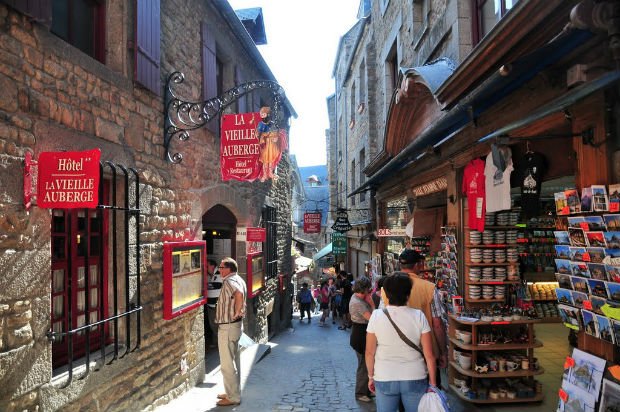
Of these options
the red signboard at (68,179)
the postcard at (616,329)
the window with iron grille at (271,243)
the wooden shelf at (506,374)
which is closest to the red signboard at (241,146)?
the red signboard at (68,179)

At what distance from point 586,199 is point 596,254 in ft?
1.26

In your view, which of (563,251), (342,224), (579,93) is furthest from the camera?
(342,224)

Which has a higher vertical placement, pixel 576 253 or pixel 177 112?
pixel 177 112

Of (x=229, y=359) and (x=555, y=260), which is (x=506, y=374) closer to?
(x=555, y=260)

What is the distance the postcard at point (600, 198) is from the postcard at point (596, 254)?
0.89 feet

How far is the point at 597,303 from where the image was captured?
3.17 meters

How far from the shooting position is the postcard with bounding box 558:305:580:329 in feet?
11.1

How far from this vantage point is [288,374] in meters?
7.23

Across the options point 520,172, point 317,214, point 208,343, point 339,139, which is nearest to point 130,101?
point 520,172

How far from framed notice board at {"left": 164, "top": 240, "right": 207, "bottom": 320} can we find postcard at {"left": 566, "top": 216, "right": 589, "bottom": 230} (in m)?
4.15

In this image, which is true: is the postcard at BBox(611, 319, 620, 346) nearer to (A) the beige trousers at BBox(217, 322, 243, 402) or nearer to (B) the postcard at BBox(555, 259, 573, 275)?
(B) the postcard at BBox(555, 259, 573, 275)

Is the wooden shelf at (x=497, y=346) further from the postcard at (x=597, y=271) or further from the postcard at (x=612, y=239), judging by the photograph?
the postcard at (x=612, y=239)

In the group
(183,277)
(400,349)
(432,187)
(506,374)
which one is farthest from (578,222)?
(183,277)

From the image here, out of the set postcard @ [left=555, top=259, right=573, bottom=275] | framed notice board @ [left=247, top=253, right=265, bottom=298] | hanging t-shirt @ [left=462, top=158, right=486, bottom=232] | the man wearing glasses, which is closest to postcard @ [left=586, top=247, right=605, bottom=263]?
postcard @ [left=555, top=259, right=573, bottom=275]
